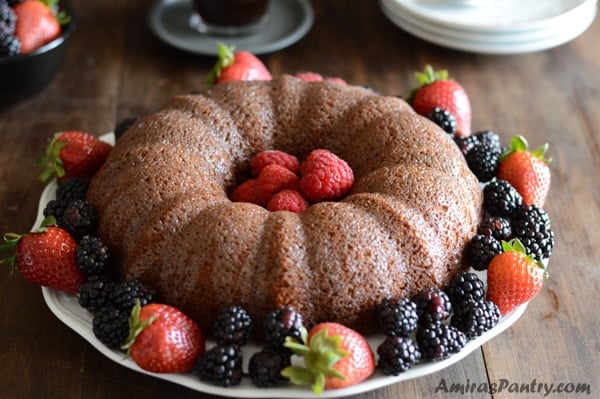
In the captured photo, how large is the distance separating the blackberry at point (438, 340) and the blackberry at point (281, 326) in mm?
290

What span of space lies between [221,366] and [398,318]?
1.38 ft

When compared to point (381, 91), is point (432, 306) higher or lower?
higher

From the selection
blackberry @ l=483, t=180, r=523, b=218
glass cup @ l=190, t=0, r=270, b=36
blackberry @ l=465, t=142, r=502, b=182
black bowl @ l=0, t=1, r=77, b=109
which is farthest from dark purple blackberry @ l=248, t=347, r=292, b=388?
glass cup @ l=190, t=0, r=270, b=36

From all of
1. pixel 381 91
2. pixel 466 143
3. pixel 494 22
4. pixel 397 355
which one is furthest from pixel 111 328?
pixel 494 22

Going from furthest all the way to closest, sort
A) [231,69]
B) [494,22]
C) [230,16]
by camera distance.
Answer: [230,16] → [494,22] → [231,69]

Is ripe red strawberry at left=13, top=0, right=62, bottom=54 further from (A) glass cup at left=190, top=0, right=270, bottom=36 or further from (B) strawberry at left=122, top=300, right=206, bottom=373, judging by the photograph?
(B) strawberry at left=122, top=300, right=206, bottom=373

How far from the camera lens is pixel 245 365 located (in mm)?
1894

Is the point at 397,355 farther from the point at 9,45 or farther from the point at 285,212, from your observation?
the point at 9,45

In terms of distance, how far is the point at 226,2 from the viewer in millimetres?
3404

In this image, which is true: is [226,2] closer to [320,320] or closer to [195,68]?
[195,68]

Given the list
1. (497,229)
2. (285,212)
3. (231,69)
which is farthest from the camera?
(231,69)

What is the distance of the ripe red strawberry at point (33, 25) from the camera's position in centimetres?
294

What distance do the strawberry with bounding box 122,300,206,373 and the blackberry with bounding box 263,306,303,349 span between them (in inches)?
7.1

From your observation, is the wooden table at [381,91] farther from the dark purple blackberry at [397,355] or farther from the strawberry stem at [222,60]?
the strawberry stem at [222,60]
